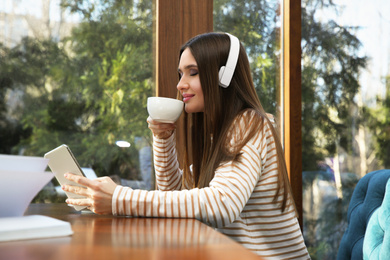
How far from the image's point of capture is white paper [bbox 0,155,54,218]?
0.73 metres

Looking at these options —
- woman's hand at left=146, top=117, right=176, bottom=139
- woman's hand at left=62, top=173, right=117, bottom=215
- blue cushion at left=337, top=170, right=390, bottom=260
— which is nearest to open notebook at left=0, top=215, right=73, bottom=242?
woman's hand at left=62, top=173, right=117, bottom=215

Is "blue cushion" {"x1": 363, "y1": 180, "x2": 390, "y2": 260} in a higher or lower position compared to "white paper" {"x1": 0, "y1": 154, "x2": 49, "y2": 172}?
lower

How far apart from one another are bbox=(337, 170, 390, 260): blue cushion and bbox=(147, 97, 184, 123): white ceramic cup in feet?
1.93

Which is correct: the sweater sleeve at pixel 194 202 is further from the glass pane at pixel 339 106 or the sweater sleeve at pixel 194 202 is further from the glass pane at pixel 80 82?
the glass pane at pixel 339 106

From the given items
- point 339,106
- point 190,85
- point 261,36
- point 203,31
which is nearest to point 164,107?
point 190,85

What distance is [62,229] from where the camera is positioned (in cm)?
71

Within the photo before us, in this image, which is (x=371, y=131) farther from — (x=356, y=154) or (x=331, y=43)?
(x=331, y=43)

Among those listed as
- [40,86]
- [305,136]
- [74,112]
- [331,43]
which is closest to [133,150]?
[74,112]

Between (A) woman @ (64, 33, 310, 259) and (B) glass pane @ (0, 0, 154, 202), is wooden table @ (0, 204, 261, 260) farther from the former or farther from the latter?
(B) glass pane @ (0, 0, 154, 202)

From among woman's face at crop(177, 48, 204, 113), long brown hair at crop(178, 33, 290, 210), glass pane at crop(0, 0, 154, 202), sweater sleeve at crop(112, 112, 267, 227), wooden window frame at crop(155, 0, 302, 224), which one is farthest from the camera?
wooden window frame at crop(155, 0, 302, 224)

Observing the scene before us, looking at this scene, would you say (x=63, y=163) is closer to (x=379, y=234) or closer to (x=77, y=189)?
(x=77, y=189)

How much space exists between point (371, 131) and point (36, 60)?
5.41ft

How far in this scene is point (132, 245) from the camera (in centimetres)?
63

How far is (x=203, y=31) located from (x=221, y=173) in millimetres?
1104
